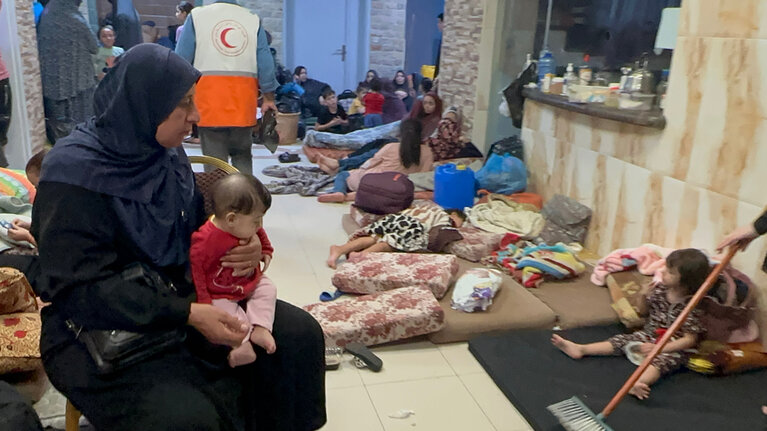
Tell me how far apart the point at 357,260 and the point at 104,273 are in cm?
170

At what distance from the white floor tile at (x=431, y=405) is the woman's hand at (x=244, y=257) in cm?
77

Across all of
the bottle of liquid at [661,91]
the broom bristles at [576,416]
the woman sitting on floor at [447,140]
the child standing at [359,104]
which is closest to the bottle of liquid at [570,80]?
the bottle of liquid at [661,91]

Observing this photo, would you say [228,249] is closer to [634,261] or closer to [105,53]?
[634,261]

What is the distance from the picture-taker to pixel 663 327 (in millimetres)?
2346

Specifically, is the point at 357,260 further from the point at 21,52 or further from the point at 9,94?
the point at 21,52

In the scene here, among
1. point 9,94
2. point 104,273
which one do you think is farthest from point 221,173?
point 9,94

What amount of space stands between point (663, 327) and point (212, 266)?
171 cm

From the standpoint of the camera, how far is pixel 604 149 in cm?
341

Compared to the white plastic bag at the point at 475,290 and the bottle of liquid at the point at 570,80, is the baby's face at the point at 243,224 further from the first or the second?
the bottle of liquid at the point at 570,80

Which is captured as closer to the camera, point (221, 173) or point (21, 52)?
point (221, 173)

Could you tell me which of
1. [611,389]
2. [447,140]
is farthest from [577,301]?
[447,140]

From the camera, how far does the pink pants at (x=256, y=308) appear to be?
157 cm

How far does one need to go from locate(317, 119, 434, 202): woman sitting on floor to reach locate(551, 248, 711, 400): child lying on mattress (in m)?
2.37

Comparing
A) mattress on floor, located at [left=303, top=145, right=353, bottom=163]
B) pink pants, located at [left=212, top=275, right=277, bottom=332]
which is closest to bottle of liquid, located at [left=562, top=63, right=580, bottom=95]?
mattress on floor, located at [left=303, top=145, right=353, bottom=163]
